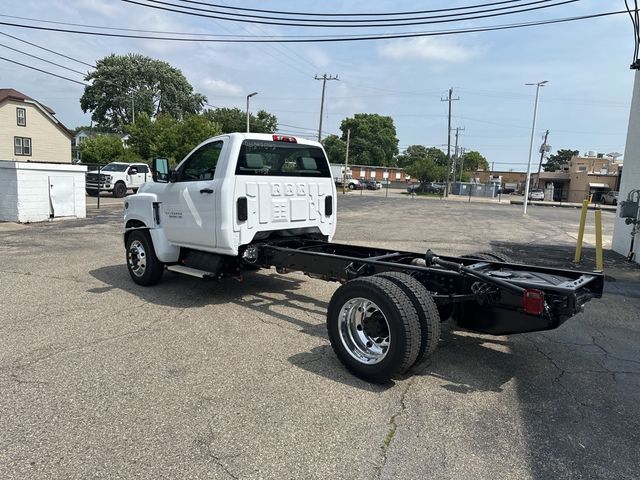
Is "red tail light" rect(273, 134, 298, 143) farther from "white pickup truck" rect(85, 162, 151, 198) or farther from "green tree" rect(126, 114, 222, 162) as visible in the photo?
"green tree" rect(126, 114, 222, 162)

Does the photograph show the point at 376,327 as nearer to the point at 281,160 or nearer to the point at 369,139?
the point at 281,160

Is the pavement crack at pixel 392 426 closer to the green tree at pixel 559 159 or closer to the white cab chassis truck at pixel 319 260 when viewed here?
the white cab chassis truck at pixel 319 260

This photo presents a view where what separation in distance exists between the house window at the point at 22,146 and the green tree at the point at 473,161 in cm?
11972

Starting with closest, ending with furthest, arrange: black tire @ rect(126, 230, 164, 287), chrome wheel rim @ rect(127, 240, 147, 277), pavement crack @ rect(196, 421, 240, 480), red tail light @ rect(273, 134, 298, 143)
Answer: pavement crack @ rect(196, 421, 240, 480) → red tail light @ rect(273, 134, 298, 143) → black tire @ rect(126, 230, 164, 287) → chrome wheel rim @ rect(127, 240, 147, 277)

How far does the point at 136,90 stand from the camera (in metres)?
84.3

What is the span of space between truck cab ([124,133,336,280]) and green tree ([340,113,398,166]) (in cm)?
11056

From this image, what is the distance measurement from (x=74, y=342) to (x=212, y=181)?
2.44 m

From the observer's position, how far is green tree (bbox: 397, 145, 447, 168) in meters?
135

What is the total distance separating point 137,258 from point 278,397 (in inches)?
177

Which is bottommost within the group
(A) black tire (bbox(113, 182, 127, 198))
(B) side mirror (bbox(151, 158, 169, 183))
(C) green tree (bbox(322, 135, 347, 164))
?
(A) black tire (bbox(113, 182, 127, 198))

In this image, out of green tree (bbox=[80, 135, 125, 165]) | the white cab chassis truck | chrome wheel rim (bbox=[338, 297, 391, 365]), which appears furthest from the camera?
green tree (bbox=[80, 135, 125, 165])

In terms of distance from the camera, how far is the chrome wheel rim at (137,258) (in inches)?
292

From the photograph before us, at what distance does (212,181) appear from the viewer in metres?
6.24

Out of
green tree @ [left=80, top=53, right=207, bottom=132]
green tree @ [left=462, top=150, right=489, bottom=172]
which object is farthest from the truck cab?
green tree @ [left=462, top=150, right=489, bottom=172]
